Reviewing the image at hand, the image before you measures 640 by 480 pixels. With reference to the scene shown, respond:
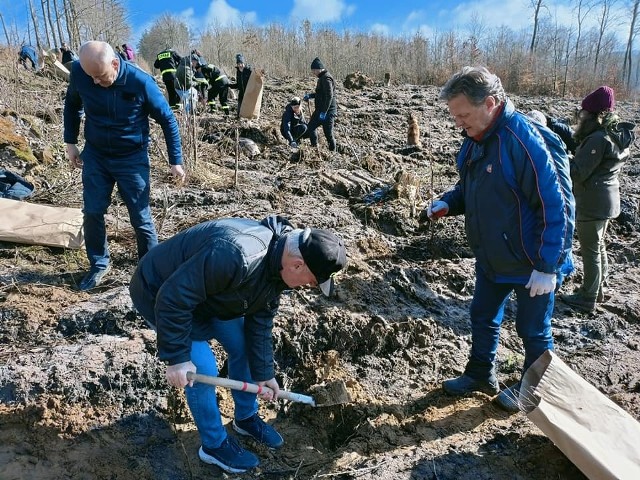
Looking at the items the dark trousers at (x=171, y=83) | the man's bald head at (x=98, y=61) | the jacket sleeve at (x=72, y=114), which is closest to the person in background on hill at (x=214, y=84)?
the dark trousers at (x=171, y=83)

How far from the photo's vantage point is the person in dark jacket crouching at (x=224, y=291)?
183 cm

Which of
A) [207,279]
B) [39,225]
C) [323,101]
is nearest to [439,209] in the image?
[207,279]

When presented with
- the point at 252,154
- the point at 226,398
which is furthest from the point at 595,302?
the point at 252,154

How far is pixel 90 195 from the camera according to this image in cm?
331

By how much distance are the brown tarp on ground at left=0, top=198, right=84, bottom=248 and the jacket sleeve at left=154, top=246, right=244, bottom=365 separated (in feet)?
7.86

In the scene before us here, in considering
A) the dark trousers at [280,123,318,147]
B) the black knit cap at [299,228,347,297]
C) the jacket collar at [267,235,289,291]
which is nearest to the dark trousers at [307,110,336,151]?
the dark trousers at [280,123,318,147]

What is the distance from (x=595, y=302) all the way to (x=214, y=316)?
128 inches

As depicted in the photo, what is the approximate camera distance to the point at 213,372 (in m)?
2.26

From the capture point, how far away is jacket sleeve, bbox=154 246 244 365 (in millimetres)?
1814

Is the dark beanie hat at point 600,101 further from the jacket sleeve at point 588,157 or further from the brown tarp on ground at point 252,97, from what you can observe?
the brown tarp on ground at point 252,97

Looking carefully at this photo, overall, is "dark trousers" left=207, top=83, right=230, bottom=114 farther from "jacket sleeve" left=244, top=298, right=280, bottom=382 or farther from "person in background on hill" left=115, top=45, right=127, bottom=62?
"jacket sleeve" left=244, top=298, right=280, bottom=382

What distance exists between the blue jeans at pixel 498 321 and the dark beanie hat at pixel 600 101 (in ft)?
5.82

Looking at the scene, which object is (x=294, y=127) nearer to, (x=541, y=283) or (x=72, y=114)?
(x=72, y=114)

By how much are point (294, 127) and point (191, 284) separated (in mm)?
7216
